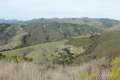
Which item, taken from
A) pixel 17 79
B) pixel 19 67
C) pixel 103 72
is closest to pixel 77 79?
pixel 103 72

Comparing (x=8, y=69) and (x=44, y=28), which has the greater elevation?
(x=8, y=69)

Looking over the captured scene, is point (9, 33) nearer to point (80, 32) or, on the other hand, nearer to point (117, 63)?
point (80, 32)

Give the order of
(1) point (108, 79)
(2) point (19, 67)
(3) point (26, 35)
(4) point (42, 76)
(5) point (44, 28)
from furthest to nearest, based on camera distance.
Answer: (5) point (44, 28) < (3) point (26, 35) < (2) point (19, 67) < (4) point (42, 76) < (1) point (108, 79)

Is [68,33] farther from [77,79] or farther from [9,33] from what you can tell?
[77,79]

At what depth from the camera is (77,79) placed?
691 cm

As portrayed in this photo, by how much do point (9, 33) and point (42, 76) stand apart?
17350 centimetres

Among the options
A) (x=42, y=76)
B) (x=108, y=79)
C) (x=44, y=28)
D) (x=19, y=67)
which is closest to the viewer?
(x=108, y=79)

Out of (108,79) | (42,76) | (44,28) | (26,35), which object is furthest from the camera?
(44,28)

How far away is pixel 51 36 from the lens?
6781 inches

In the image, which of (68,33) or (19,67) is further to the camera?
(68,33)

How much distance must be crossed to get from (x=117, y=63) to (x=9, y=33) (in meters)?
172

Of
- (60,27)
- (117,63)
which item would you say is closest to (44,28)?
(60,27)

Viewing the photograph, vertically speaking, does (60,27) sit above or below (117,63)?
below

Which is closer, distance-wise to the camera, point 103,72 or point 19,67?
point 103,72
